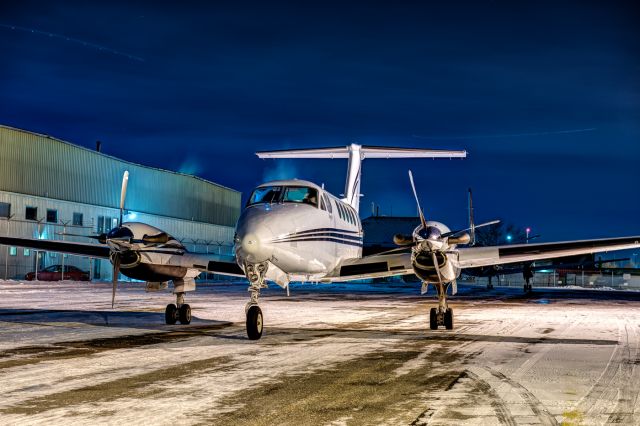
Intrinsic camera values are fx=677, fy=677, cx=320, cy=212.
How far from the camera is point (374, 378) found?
9586 mm

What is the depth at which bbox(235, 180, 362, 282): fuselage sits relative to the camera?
13.9 meters

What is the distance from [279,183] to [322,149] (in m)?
10.2

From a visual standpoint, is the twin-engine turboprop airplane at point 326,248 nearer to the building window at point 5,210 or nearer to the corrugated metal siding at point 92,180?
the building window at point 5,210

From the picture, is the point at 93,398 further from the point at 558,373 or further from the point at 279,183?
the point at 279,183

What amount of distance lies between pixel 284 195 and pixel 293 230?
1.32m

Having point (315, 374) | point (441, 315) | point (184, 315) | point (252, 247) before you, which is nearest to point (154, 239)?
point (184, 315)

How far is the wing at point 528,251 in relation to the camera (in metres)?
17.3

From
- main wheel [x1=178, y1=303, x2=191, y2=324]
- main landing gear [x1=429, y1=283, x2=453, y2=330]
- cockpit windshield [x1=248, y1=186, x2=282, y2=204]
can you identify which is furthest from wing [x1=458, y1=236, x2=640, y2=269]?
main wheel [x1=178, y1=303, x2=191, y2=324]

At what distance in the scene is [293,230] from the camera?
14891 millimetres

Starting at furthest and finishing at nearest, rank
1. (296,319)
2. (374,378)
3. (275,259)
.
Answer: (296,319), (275,259), (374,378)

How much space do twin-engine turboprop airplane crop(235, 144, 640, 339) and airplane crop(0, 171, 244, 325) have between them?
6.48 ft

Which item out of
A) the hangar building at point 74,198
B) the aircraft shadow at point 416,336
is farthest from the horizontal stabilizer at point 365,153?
the hangar building at point 74,198

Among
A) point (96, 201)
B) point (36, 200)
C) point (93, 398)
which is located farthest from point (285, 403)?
point (96, 201)

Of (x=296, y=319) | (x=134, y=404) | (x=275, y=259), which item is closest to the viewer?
(x=134, y=404)
